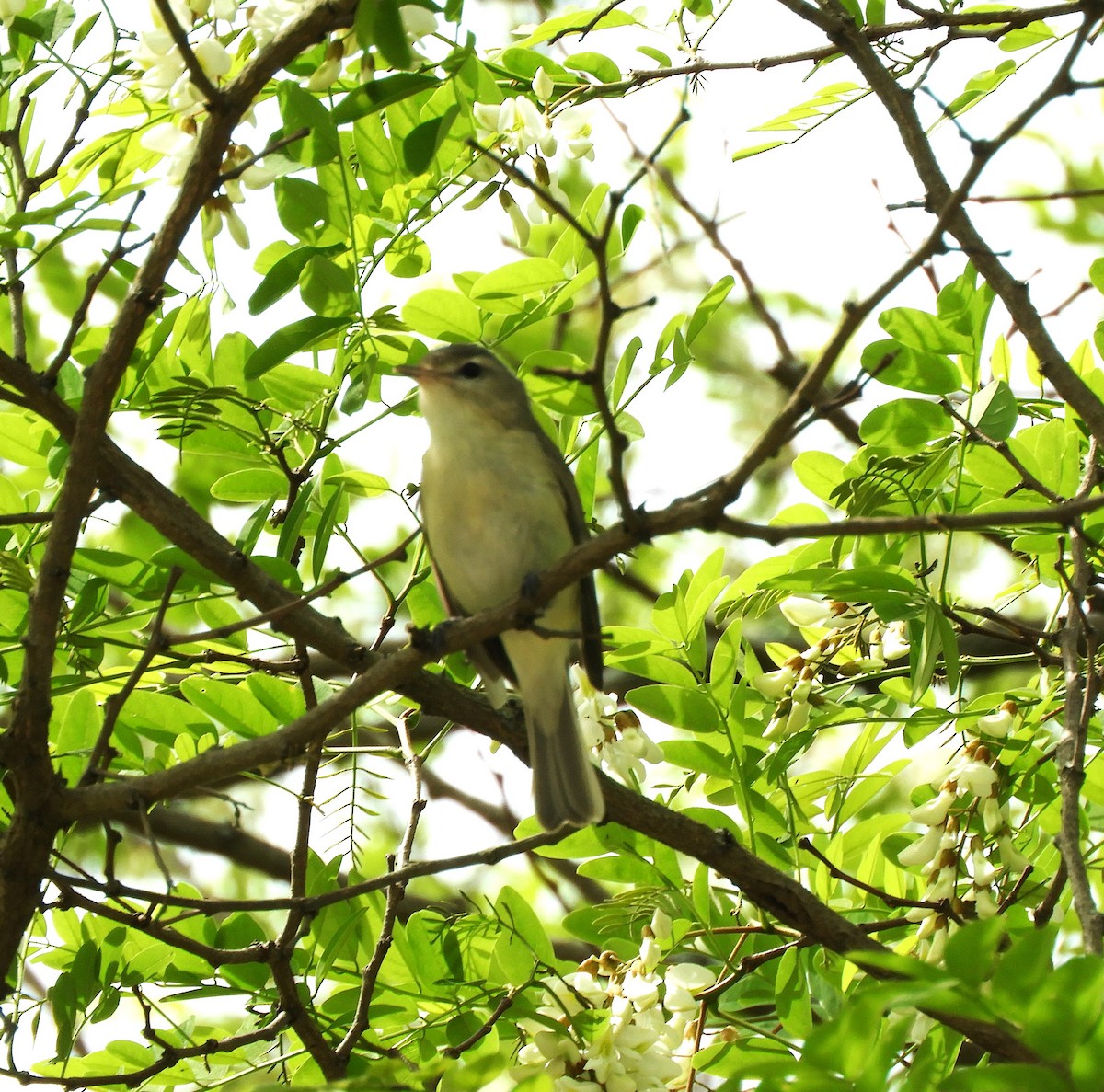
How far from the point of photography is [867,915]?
3.56 meters

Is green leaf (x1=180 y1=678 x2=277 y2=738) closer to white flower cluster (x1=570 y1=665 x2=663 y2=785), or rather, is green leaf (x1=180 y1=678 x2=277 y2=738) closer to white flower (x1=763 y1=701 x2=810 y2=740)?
white flower cluster (x1=570 y1=665 x2=663 y2=785)

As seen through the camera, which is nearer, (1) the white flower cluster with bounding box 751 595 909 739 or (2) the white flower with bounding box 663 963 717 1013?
(2) the white flower with bounding box 663 963 717 1013

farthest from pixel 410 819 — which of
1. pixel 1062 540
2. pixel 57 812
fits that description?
pixel 1062 540

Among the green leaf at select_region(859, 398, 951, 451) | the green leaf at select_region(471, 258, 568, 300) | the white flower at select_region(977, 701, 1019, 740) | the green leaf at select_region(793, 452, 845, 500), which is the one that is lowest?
the white flower at select_region(977, 701, 1019, 740)

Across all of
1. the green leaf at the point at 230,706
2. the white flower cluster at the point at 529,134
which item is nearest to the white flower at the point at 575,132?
the white flower cluster at the point at 529,134

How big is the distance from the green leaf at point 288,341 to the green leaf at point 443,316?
33 cm

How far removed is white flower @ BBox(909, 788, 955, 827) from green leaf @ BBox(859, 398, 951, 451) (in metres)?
0.95

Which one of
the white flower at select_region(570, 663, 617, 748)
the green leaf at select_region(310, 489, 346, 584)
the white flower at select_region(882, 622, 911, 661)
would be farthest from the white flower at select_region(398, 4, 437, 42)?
the white flower at select_region(882, 622, 911, 661)

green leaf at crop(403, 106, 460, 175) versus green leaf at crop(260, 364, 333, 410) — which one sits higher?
green leaf at crop(403, 106, 460, 175)

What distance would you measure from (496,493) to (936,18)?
73.4 inches

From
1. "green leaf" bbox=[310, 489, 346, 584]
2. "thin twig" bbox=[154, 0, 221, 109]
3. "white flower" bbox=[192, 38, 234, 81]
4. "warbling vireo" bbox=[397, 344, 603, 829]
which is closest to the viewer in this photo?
"thin twig" bbox=[154, 0, 221, 109]

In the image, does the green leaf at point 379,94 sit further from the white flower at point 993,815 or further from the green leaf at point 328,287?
the white flower at point 993,815

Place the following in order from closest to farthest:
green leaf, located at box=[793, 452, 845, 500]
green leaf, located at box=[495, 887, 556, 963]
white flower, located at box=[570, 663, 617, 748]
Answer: green leaf, located at box=[495, 887, 556, 963]
white flower, located at box=[570, 663, 617, 748]
green leaf, located at box=[793, 452, 845, 500]

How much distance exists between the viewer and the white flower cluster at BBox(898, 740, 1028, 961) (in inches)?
118
